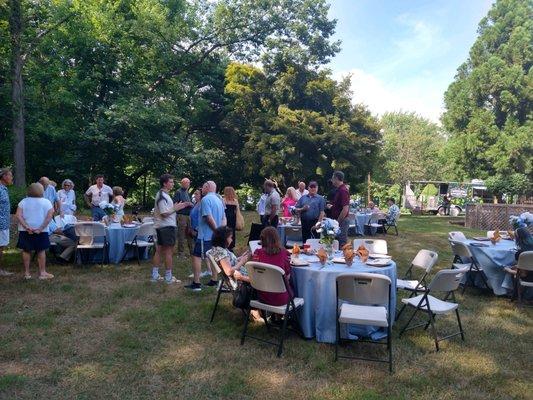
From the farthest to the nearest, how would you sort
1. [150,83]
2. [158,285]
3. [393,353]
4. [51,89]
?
[150,83] → [51,89] → [158,285] → [393,353]

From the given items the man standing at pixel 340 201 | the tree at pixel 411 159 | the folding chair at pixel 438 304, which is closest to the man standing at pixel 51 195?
the man standing at pixel 340 201

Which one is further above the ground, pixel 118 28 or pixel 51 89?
pixel 118 28

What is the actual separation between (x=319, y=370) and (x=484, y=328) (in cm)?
240

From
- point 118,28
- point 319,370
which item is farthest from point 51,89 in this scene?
point 319,370

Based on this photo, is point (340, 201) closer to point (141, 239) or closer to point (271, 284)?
point (271, 284)

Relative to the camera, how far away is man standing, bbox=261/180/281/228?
852cm

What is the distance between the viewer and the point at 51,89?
18.1 metres

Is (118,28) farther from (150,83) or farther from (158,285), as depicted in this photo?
(158,285)

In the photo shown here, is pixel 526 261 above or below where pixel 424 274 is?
above

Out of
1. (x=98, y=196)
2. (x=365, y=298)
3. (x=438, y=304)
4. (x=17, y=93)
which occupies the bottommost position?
(x=438, y=304)

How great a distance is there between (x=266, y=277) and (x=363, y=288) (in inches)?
35.6

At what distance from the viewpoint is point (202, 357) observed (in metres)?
4.14

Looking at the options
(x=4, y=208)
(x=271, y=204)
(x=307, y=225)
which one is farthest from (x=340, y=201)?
(x=4, y=208)

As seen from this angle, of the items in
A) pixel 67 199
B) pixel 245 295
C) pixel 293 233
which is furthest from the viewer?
pixel 67 199
